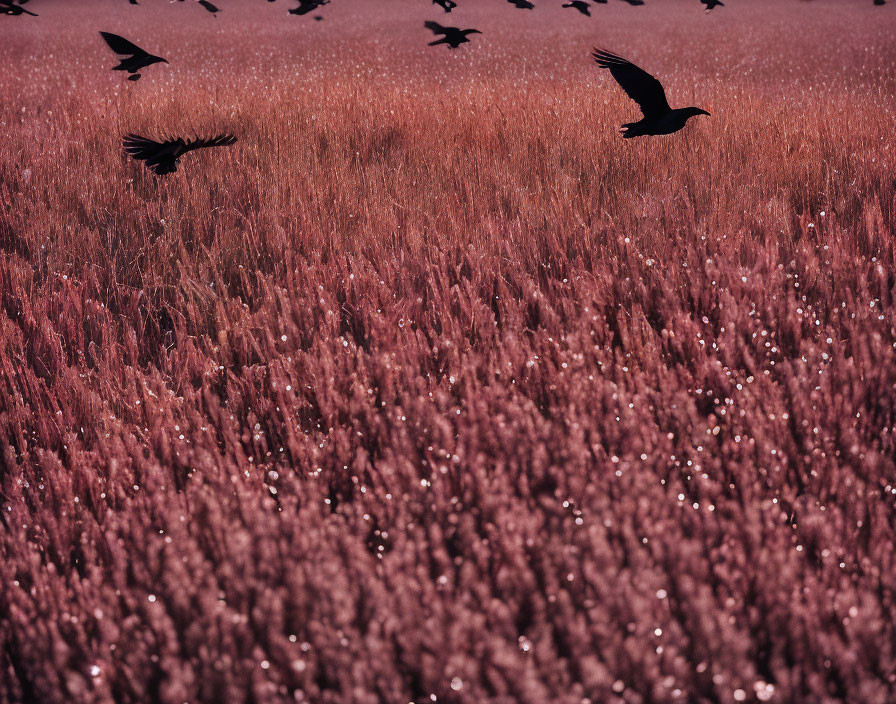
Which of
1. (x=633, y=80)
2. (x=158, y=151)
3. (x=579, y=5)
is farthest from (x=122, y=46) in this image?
(x=579, y=5)

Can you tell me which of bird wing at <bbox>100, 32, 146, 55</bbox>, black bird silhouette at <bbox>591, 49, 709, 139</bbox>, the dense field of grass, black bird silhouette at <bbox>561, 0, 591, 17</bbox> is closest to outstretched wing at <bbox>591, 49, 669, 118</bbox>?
black bird silhouette at <bbox>591, 49, 709, 139</bbox>

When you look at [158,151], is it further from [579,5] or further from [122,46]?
[579,5]

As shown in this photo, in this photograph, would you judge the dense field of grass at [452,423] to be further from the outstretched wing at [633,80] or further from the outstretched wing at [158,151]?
the outstretched wing at [633,80]

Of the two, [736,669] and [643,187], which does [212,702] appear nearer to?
[736,669]

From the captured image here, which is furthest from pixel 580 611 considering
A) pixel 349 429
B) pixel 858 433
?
pixel 858 433

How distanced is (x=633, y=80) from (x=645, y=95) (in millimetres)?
125

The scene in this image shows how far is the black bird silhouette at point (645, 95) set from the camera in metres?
2.88

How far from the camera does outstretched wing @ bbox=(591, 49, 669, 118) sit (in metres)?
2.88

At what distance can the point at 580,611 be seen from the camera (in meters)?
1.40

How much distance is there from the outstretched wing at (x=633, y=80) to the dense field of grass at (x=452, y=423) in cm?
48

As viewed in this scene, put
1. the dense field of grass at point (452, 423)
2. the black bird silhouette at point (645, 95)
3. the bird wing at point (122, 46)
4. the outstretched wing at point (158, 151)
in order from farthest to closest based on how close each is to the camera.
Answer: the bird wing at point (122, 46) → the black bird silhouette at point (645, 95) → the outstretched wing at point (158, 151) → the dense field of grass at point (452, 423)

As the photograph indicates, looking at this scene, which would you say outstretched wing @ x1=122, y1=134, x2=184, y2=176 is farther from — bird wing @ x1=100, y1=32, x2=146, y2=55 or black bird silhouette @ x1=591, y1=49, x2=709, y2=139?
black bird silhouette @ x1=591, y1=49, x2=709, y2=139

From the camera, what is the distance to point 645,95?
3.00m

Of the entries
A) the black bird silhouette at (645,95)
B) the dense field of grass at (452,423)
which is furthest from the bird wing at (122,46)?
the black bird silhouette at (645,95)
